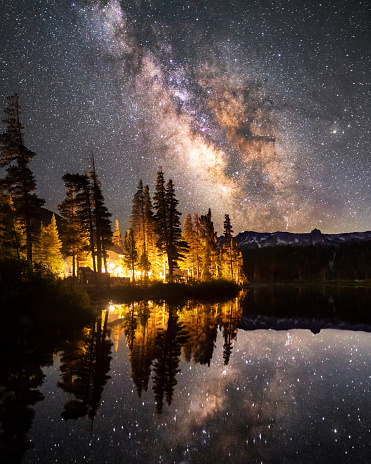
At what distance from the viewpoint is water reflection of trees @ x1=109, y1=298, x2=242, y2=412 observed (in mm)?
8859

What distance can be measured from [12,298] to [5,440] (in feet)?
37.8

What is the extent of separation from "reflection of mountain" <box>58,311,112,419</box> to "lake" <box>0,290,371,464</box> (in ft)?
0.14

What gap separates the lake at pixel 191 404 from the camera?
529 centimetres

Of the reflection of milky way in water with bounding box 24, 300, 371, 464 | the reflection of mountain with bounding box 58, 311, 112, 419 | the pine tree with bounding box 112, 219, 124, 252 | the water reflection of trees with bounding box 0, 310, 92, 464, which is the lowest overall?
the reflection of milky way in water with bounding box 24, 300, 371, 464

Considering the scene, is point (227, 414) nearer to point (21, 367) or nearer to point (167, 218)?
point (21, 367)

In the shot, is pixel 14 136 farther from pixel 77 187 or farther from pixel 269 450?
pixel 269 450

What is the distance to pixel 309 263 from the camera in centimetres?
15075

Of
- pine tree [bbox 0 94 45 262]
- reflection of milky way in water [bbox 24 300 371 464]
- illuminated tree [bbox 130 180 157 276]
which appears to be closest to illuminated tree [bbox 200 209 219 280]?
illuminated tree [bbox 130 180 157 276]

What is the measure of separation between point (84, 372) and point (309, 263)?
157 m

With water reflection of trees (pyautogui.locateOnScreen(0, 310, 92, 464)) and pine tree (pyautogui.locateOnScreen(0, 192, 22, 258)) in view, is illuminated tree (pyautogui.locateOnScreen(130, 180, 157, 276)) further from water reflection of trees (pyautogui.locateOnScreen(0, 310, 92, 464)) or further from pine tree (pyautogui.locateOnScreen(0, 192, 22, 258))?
water reflection of trees (pyautogui.locateOnScreen(0, 310, 92, 464))

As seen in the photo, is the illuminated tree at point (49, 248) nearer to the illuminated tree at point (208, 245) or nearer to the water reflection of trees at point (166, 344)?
the illuminated tree at point (208, 245)

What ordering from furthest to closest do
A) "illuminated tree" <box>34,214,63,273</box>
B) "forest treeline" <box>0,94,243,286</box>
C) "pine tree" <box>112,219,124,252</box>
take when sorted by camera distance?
1. "pine tree" <box>112,219,124,252</box>
2. "illuminated tree" <box>34,214,63,273</box>
3. "forest treeline" <box>0,94,243,286</box>

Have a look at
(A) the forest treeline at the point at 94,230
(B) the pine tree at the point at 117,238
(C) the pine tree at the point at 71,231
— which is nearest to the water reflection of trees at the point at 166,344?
(A) the forest treeline at the point at 94,230

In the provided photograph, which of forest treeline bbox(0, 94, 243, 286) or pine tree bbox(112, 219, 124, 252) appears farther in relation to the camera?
pine tree bbox(112, 219, 124, 252)
